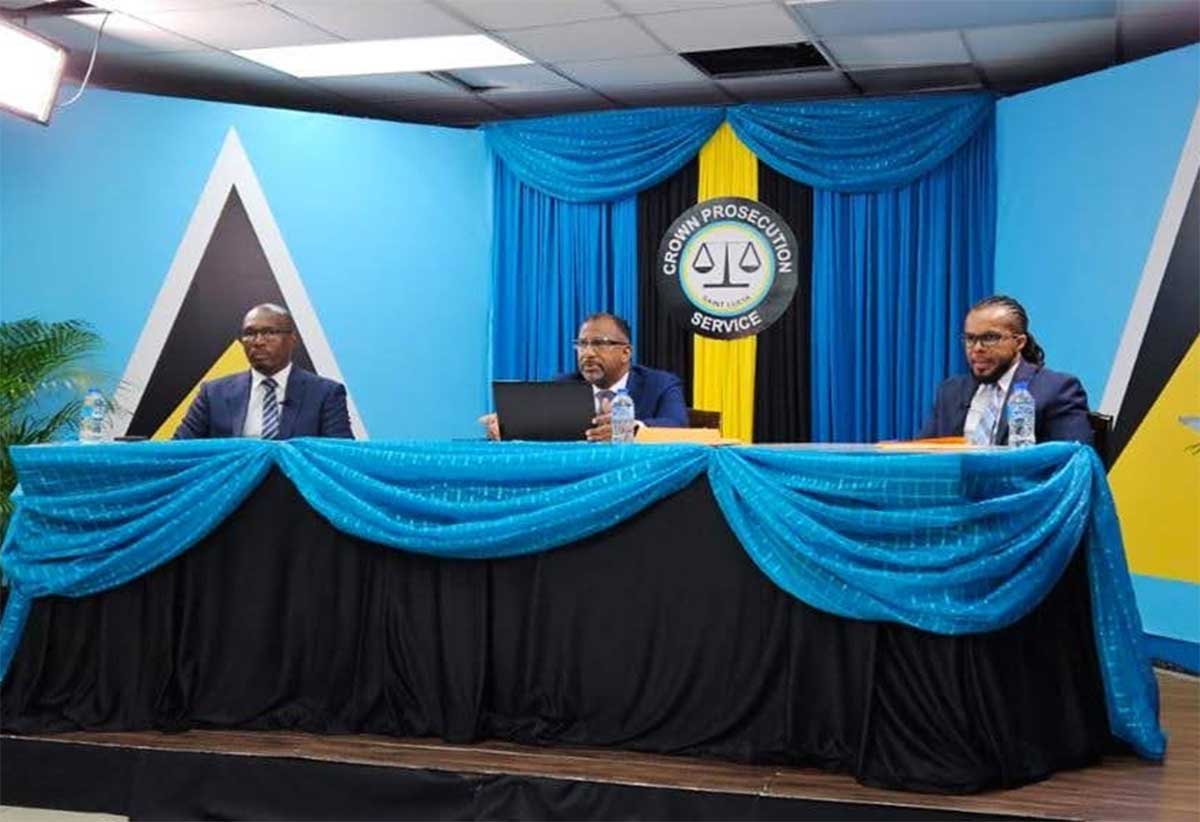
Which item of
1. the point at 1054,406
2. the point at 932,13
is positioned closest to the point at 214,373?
the point at 932,13

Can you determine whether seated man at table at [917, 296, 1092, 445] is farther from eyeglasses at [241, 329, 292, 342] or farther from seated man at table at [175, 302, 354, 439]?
eyeglasses at [241, 329, 292, 342]

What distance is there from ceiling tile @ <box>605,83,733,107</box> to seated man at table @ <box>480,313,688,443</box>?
2444mm

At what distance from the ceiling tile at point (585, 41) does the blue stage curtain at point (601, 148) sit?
83 centimetres

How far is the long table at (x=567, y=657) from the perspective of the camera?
3445mm

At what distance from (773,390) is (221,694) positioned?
3.78 meters

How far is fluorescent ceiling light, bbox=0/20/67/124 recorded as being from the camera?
578cm

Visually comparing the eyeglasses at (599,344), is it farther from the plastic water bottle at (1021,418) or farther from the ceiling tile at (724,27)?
the ceiling tile at (724,27)

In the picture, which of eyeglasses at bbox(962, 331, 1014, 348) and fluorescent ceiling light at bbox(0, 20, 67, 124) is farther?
fluorescent ceiling light at bbox(0, 20, 67, 124)

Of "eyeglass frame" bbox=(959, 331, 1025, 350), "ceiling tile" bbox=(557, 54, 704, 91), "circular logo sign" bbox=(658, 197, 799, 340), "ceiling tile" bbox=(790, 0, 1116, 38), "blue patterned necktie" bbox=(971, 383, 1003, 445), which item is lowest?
"blue patterned necktie" bbox=(971, 383, 1003, 445)

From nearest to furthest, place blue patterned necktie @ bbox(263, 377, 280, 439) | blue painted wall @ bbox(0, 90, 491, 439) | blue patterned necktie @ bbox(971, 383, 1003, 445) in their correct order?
blue patterned necktie @ bbox(971, 383, 1003, 445)
blue patterned necktie @ bbox(263, 377, 280, 439)
blue painted wall @ bbox(0, 90, 491, 439)

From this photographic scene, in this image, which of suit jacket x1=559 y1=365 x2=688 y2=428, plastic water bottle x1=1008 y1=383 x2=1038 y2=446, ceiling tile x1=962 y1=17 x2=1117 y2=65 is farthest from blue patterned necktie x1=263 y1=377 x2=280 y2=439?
ceiling tile x1=962 y1=17 x2=1117 y2=65

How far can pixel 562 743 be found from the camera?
12.5 feet

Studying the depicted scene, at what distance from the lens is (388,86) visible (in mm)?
7184

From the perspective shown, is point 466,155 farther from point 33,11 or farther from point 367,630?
point 367,630
